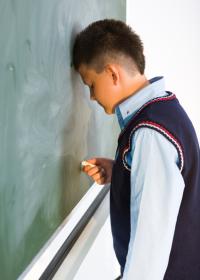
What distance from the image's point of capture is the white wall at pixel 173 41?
64.7 inches

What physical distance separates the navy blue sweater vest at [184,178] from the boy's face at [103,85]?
0.37 ft

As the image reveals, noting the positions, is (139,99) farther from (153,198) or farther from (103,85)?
(153,198)

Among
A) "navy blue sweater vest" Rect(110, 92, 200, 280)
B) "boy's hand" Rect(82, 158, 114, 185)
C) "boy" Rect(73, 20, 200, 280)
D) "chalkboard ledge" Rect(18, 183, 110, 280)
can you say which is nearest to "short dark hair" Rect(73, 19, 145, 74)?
"boy" Rect(73, 20, 200, 280)

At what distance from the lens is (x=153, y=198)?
702mm

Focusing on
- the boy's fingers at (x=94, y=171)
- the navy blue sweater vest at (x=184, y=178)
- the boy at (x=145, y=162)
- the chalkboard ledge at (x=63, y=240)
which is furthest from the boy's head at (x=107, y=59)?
the chalkboard ledge at (x=63, y=240)

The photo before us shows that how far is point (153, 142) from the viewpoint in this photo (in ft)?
2.31

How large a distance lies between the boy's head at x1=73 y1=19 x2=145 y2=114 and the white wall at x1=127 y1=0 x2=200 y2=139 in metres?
0.71

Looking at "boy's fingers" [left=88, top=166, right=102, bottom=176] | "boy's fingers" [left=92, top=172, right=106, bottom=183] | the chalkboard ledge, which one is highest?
"boy's fingers" [left=88, top=166, right=102, bottom=176]

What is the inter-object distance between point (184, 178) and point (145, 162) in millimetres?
134

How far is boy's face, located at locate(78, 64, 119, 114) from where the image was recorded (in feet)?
2.77

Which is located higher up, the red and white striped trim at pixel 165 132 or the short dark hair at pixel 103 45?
the short dark hair at pixel 103 45

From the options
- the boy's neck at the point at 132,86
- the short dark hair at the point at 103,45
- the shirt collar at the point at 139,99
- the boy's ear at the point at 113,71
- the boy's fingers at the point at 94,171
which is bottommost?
the boy's fingers at the point at 94,171

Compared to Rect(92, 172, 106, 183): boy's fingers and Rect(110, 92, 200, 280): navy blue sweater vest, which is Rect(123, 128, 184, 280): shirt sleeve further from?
Rect(92, 172, 106, 183): boy's fingers

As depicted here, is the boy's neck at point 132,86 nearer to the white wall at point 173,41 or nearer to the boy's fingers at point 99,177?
the boy's fingers at point 99,177
